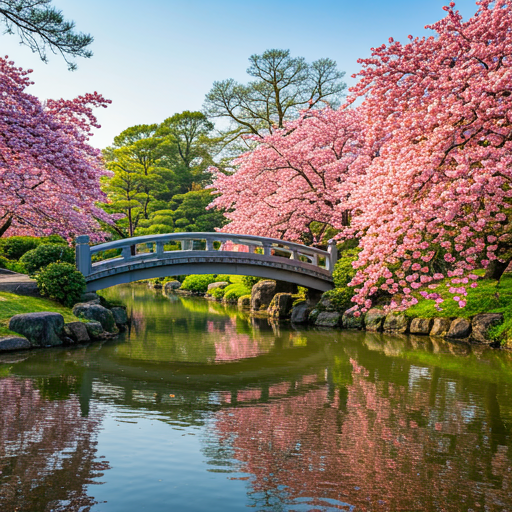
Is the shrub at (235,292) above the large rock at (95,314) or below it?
above

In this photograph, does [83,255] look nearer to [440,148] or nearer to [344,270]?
[344,270]

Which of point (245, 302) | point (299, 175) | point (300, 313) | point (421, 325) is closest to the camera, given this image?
point (421, 325)

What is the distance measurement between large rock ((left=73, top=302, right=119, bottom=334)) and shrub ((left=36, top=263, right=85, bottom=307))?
1.22ft

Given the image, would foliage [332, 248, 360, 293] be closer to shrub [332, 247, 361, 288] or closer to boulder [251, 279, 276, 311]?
shrub [332, 247, 361, 288]

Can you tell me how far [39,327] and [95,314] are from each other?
2304mm

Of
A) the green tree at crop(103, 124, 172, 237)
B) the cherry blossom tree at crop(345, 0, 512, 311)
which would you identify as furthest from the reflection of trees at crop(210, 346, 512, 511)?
the green tree at crop(103, 124, 172, 237)

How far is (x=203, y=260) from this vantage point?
51.8 feet

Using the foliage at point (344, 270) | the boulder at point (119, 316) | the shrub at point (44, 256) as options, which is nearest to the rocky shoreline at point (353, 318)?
the foliage at point (344, 270)

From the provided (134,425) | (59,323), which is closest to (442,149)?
(134,425)

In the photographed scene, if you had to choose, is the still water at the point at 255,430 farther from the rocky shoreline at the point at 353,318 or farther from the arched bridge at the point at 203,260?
the arched bridge at the point at 203,260

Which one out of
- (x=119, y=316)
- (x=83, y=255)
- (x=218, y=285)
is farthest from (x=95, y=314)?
(x=218, y=285)

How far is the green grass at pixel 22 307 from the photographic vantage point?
11355mm

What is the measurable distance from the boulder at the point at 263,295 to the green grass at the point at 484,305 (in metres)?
6.85

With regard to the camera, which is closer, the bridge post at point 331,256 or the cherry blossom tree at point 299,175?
the bridge post at point 331,256
